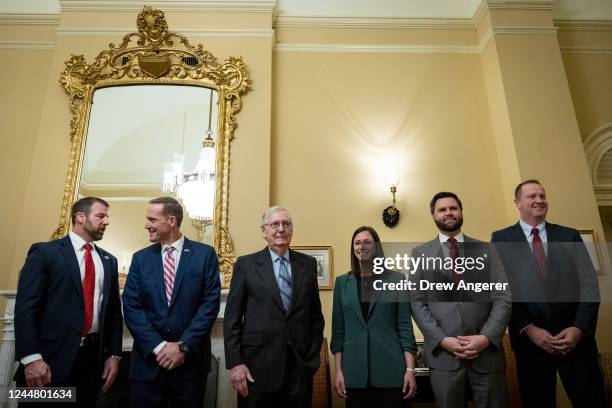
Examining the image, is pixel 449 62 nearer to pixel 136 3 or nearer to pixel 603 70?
pixel 603 70

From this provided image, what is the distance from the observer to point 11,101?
156 inches

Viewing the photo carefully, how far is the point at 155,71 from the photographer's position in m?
3.85

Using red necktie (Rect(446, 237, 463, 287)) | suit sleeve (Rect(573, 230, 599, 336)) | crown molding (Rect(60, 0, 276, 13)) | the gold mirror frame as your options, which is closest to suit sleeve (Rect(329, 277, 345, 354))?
red necktie (Rect(446, 237, 463, 287))

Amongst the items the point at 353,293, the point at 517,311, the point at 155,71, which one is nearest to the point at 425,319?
the point at 353,293

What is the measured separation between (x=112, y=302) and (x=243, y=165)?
5.61 feet

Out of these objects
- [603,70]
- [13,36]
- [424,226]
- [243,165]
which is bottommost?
[424,226]

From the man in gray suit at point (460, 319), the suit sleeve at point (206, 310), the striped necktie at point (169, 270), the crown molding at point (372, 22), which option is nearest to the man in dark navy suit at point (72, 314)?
the striped necktie at point (169, 270)

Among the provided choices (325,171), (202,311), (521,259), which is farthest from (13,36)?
(521,259)

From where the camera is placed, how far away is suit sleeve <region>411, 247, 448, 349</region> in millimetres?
1990

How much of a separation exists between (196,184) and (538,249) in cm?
258

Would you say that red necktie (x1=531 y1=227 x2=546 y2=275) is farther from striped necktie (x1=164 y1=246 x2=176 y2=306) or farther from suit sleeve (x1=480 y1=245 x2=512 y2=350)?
striped necktie (x1=164 y1=246 x2=176 y2=306)

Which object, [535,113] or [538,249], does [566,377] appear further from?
[535,113]

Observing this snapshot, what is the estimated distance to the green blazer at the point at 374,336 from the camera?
6.51 feet

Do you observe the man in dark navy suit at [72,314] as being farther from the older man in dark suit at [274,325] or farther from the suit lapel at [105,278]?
the older man in dark suit at [274,325]
